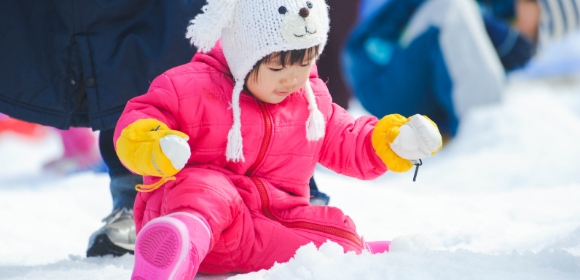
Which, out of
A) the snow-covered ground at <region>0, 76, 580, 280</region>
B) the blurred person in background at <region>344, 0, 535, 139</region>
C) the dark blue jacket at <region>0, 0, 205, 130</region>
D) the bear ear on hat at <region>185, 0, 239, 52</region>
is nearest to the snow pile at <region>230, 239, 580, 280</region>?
the snow-covered ground at <region>0, 76, 580, 280</region>

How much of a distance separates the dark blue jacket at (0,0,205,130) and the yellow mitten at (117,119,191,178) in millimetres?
453

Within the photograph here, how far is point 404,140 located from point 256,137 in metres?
0.24

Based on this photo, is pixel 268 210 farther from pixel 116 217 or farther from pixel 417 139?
pixel 116 217

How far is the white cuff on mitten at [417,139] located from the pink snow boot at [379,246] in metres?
0.19

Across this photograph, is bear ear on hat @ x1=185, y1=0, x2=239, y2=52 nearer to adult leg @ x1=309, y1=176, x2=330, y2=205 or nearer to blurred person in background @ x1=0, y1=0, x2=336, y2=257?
blurred person in background @ x1=0, y1=0, x2=336, y2=257

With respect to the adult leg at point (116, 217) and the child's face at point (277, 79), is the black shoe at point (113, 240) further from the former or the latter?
the child's face at point (277, 79)

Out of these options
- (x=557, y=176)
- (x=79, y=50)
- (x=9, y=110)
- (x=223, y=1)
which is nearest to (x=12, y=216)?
(x=9, y=110)

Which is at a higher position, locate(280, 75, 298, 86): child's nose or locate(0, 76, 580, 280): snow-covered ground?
locate(280, 75, 298, 86): child's nose

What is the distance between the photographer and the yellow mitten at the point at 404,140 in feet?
3.54

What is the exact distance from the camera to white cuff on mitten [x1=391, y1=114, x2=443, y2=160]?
1.08 metres

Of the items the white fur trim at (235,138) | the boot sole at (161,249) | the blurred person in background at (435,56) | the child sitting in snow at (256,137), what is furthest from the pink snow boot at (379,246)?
the blurred person in background at (435,56)

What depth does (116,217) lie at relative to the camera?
1.43 m

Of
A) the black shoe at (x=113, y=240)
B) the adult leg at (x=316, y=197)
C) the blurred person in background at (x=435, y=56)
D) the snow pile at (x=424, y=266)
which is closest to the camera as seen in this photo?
the snow pile at (x=424, y=266)

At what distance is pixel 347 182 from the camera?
2.14 meters
